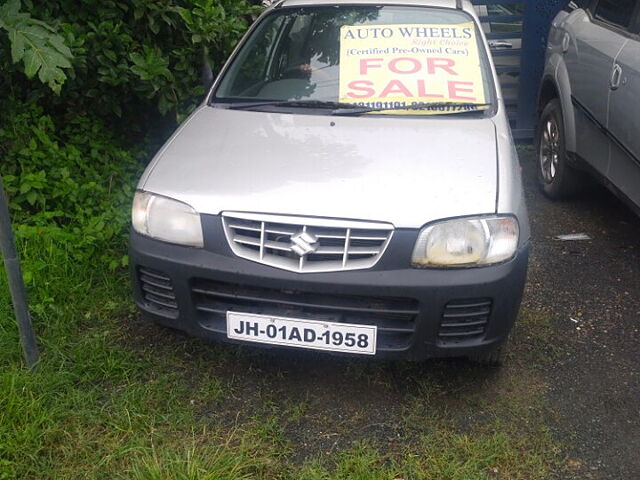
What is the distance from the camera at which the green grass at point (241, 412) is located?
258 centimetres

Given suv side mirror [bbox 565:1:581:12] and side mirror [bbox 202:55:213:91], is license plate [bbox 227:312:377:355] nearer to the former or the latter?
side mirror [bbox 202:55:213:91]

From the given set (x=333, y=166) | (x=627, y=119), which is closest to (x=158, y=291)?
(x=333, y=166)

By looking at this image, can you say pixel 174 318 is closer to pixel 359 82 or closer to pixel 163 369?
pixel 163 369

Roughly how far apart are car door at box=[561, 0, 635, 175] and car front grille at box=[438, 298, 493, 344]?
187cm

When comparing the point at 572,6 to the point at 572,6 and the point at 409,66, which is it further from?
the point at 409,66

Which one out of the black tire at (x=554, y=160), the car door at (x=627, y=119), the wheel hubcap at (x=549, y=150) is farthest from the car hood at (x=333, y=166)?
the wheel hubcap at (x=549, y=150)

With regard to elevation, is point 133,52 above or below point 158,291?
above

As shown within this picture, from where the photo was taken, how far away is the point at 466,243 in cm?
262

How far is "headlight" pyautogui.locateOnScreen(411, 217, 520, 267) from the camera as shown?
259 cm

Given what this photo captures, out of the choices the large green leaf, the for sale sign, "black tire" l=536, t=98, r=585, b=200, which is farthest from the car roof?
the large green leaf

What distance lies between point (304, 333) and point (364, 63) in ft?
4.90

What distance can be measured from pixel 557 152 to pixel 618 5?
41.0 inches

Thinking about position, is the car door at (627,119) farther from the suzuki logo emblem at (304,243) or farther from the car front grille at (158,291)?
the car front grille at (158,291)

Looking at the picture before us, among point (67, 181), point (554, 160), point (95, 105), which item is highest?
point (95, 105)
